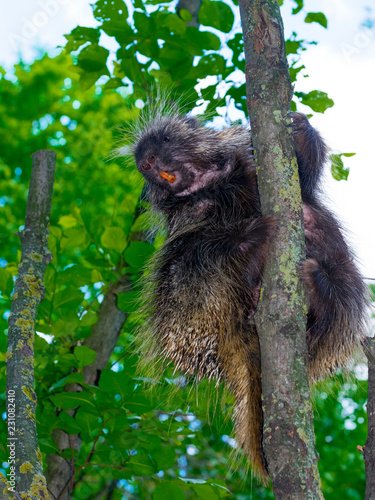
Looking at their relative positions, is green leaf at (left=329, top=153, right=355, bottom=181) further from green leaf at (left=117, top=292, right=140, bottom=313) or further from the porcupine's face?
green leaf at (left=117, top=292, right=140, bottom=313)

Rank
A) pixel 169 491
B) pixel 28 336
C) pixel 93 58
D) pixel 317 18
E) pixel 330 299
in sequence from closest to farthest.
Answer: pixel 28 336 → pixel 169 491 → pixel 330 299 → pixel 317 18 → pixel 93 58

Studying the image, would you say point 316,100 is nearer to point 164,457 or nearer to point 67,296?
point 67,296

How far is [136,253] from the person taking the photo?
2246 mm

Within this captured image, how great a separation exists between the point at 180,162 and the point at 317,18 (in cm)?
84

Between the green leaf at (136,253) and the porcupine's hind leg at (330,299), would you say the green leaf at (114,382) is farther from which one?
the porcupine's hind leg at (330,299)

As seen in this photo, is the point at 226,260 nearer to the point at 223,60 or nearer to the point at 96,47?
the point at 223,60

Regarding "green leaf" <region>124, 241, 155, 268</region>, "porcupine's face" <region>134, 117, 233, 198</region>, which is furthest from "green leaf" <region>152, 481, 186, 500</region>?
"porcupine's face" <region>134, 117, 233, 198</region>

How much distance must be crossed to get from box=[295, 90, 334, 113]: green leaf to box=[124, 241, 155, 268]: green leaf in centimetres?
96

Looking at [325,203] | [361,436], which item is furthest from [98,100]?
[325,203]

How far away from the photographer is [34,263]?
1.85 m

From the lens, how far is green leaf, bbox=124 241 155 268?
2.24 meters

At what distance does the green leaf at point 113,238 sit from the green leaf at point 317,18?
1.22m

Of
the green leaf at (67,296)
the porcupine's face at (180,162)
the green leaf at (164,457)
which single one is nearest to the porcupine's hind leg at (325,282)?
the porcupine's face at (180,162)

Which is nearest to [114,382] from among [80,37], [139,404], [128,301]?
[139,404]
